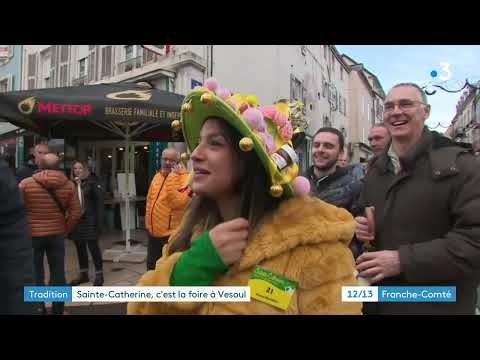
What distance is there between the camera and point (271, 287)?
0.69 m

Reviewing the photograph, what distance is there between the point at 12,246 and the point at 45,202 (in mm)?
1265

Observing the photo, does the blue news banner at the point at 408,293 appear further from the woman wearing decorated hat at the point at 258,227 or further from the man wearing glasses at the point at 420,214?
the woman wearing decorated hat at the point at 258,227

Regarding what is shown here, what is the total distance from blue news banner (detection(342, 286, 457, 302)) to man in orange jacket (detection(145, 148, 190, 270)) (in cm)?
151

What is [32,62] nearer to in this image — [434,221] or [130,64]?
[130,64]

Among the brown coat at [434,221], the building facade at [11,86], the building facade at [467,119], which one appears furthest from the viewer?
the building facade at [11,86]

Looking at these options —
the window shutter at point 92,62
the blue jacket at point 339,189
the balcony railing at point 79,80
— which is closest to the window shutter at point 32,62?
the window shutter at point 92,62

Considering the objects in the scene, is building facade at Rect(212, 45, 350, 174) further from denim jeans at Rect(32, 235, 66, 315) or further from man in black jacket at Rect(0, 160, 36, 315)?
denim jeans at Rect(32, 235, 66, 315)

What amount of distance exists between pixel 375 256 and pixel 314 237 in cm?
31

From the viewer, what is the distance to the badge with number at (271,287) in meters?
0.69

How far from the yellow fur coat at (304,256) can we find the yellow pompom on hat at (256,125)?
67 mm

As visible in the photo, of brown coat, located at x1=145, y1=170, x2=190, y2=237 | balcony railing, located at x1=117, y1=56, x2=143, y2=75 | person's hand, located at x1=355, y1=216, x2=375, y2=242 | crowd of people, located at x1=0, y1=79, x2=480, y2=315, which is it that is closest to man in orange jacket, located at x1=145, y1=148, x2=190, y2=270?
brown coat, located at x1=145, y1=170, x2=190, y2=237

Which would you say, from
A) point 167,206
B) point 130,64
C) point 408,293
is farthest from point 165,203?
point 130,64
